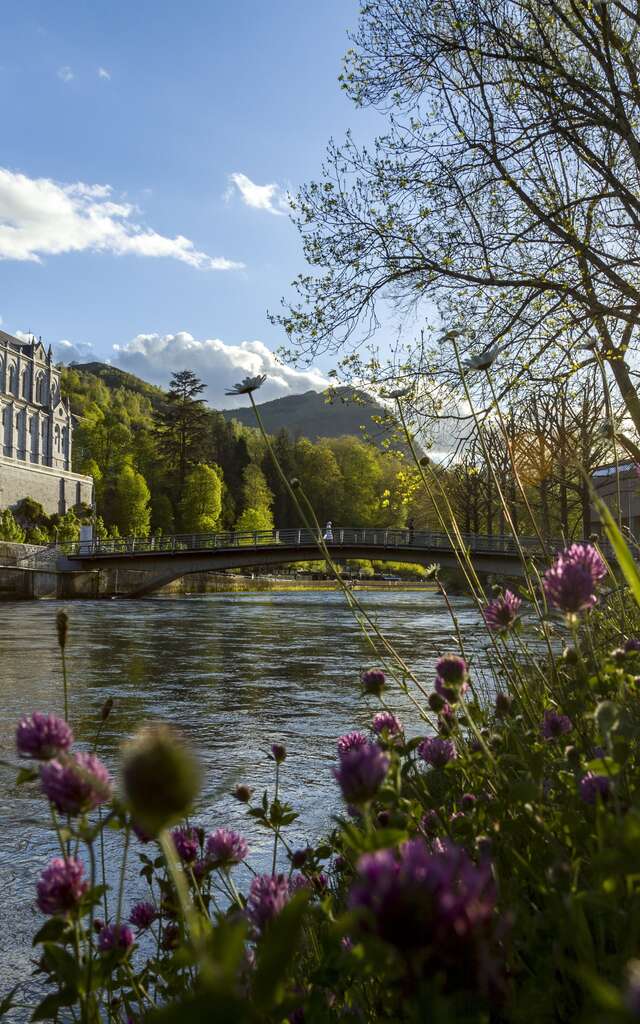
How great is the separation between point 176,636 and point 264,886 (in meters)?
15.8

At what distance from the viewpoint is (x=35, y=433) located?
59906 mm

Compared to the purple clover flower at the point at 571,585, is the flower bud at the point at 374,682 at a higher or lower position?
lower

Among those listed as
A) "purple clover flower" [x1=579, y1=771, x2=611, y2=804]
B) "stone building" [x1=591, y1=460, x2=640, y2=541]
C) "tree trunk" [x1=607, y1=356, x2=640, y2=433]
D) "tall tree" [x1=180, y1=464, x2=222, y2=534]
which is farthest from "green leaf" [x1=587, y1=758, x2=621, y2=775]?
"tall tree" [x1=180, y1=464, x2=222, y2=534]

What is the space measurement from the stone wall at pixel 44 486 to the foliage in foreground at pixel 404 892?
169ft

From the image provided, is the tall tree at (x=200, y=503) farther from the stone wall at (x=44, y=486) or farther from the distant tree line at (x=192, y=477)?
the stone wall at (x=44, y=486)

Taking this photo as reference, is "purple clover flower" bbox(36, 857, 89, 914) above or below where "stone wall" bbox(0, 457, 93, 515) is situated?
below

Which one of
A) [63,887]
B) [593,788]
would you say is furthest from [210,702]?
[63,887]

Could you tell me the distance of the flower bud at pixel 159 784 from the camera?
0.52 meters

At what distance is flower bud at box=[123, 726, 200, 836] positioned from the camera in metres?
0.52

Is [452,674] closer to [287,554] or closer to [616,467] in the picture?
[616,467]

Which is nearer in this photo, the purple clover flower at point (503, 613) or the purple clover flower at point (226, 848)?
the purple clover flower at point (226, 848)

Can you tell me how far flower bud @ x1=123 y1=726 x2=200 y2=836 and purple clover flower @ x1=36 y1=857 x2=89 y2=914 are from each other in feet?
2.39

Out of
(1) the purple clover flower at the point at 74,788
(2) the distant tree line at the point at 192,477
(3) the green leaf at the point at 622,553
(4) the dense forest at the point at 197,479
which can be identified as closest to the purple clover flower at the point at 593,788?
(3) the green leaf at the point at 622,553

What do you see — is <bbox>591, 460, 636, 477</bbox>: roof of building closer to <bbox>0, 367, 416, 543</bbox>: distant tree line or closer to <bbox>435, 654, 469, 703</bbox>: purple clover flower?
<bbox>435, 654, 469, 703</bbox>: purple clover flower
